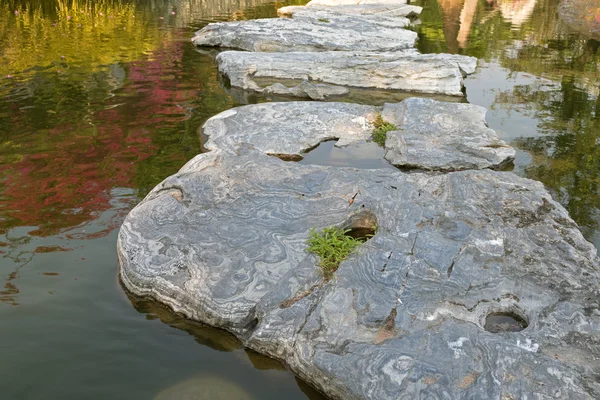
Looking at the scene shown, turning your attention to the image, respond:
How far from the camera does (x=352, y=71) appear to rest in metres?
11.6

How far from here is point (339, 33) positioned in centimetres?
1465

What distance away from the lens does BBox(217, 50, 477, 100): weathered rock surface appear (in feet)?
37.0

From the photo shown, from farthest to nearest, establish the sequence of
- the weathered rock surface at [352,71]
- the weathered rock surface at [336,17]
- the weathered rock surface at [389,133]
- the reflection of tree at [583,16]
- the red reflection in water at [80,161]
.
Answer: the reflection of tree at [583,16], the weathered rock surface at [336,17], the weathered rock surface at [352,71], the weathered rock surface at [389,133], the red reflection in water at [80,161]

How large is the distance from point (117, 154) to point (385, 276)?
4910 millimetres

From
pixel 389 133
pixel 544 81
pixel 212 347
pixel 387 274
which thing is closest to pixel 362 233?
pixel 387 274

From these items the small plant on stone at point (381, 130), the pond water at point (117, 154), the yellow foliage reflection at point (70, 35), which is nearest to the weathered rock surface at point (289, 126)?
the small plant on stone at point (381, 130)

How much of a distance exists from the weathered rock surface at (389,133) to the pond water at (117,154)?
485 mm

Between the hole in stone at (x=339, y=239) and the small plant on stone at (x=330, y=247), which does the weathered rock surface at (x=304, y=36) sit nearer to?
the hole in stone at (x=339, y=239)

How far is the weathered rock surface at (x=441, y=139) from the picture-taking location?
764 cm

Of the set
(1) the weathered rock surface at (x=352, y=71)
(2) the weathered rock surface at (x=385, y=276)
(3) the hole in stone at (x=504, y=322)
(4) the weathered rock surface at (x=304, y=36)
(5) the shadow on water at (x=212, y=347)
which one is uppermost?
(4) the weathered rock surface at (x=304, y=36)

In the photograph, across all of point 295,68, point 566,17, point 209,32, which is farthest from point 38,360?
point 566,17

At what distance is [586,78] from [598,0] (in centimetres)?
1139

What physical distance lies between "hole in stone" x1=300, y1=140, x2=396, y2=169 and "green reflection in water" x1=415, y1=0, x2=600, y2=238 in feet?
6.99

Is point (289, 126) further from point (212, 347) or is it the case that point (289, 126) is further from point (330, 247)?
point (212, 347)
